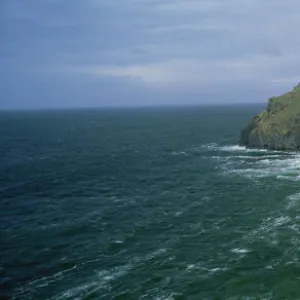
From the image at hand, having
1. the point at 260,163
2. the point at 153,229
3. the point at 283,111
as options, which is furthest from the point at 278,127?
the point at 153,229

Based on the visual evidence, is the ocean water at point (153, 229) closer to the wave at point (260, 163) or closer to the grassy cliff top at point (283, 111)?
the wave at point (260, 163)

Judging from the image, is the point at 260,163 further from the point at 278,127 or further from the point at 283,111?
the point at 283,111

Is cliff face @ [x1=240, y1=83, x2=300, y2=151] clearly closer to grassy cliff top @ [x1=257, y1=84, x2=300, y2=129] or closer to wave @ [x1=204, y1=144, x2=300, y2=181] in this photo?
grassy cliff top @ [x1=257, y1=84, x2=300, y2=129]

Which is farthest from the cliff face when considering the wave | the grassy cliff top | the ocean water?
the ocean water

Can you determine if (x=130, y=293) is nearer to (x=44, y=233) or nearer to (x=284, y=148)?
(x=44, y=233)

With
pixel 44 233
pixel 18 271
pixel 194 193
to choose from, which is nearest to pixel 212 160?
pixel 194 193

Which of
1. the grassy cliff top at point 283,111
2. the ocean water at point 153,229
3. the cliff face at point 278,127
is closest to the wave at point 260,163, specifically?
the ocean water at point 153,229

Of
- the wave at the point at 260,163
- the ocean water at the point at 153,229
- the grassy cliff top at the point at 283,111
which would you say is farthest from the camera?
the grassy cliff top at the point at 283,111
